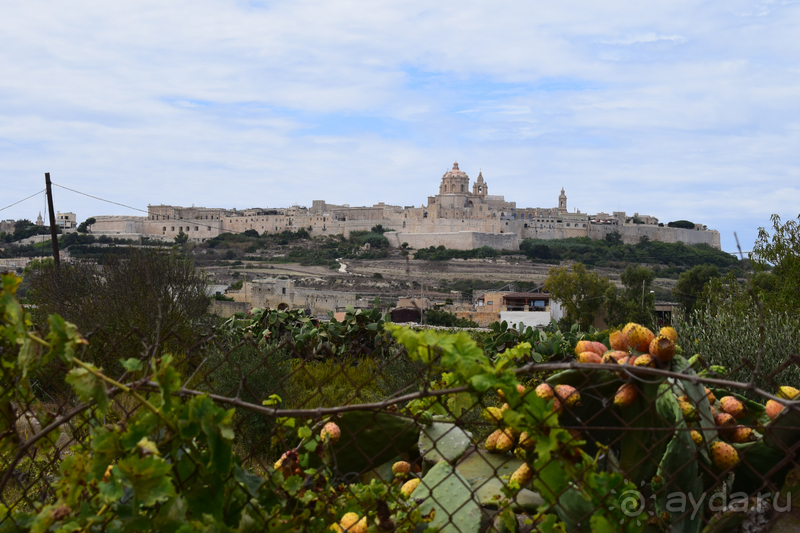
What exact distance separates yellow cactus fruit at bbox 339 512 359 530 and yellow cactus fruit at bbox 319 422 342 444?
0.15 m

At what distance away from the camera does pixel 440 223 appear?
6100 centimetres

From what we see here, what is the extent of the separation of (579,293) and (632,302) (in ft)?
7.20

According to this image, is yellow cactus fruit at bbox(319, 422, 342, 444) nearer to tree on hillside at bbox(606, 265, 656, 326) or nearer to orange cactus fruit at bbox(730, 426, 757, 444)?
orange cactus fruit at bbox(730, 426, 757, 444)

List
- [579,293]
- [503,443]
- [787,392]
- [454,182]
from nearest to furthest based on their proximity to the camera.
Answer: [787,392], [503,443], [579,293], [454,182]

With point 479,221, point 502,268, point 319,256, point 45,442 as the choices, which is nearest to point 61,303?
point 45,442

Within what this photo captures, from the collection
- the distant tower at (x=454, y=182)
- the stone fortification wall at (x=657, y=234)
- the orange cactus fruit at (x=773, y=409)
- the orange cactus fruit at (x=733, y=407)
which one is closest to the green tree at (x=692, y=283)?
the orange cactus fruit at (x=733, y=407)

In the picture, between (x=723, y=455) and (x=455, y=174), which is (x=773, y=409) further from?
(x=455, y=174)

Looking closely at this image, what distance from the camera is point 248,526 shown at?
41.6 inches

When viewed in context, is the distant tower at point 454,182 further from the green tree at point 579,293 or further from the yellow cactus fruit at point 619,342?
the yellow cactus fruit at point 619,342

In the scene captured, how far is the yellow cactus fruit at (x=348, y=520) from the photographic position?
1.28 meters

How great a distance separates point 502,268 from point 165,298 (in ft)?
132

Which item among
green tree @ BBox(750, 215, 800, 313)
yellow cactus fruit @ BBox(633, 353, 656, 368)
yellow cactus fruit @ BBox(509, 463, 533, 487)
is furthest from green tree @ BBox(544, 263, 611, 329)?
yellow cactus fruit @ BBox(633, 353, 656, 368)

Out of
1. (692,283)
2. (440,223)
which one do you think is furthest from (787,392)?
(440,223)

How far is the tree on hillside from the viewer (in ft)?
77.9
